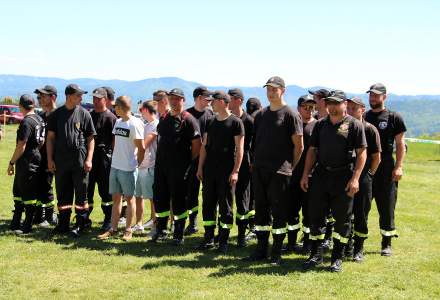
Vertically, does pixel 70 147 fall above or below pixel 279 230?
above

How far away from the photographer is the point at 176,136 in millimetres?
8195

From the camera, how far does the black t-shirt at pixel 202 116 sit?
9.05 m

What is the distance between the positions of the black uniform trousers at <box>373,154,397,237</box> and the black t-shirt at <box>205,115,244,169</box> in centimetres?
221

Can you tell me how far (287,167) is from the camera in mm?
7266

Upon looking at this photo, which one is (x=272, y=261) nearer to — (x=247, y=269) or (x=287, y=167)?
(x=247, y=269)

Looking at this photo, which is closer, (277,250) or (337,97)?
(337,97)

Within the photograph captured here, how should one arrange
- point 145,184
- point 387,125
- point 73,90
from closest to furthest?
point 387,125
point 73,90
point 145,184

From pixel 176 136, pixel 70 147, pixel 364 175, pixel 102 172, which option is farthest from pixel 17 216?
pixel 364 175

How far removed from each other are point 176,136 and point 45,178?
113 inches

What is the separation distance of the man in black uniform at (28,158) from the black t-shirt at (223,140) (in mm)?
3155

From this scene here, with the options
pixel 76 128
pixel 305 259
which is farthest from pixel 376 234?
pixel 76 128

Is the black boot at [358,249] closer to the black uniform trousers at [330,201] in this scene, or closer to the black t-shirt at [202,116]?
the black uniform trousers at [330,201]

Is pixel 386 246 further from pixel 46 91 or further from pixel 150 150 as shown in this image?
pixel 46 91

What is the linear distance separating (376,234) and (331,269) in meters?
3.03
